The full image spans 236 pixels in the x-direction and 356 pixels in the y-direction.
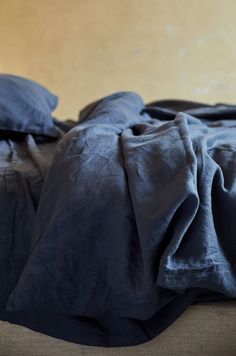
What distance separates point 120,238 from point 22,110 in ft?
1.89

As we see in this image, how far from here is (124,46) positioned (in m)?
2.03

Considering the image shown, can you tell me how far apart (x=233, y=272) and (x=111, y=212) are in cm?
19

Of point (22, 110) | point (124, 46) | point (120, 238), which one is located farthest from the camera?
point (124, 46)

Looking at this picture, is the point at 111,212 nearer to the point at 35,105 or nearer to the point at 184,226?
the point at 184,226

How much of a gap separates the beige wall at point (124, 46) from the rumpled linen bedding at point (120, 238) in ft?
4.58

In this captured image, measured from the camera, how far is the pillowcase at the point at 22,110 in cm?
105

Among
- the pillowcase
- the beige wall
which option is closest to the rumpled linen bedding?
the pillowcase

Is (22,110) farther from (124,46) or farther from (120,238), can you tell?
(124,46)

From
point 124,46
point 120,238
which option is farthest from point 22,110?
point 124,46

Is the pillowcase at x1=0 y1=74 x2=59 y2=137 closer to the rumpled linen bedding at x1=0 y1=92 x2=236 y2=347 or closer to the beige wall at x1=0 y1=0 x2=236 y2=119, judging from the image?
the rumpled linen bedding at x1=0 y1=92 x2=236 y2=347

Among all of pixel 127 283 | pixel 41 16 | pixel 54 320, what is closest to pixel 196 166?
pixel 127 283

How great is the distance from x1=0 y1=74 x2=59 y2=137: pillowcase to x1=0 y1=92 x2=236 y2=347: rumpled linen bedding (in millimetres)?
374

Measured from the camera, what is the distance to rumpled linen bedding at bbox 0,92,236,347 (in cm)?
59

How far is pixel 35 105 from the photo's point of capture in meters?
1.13
